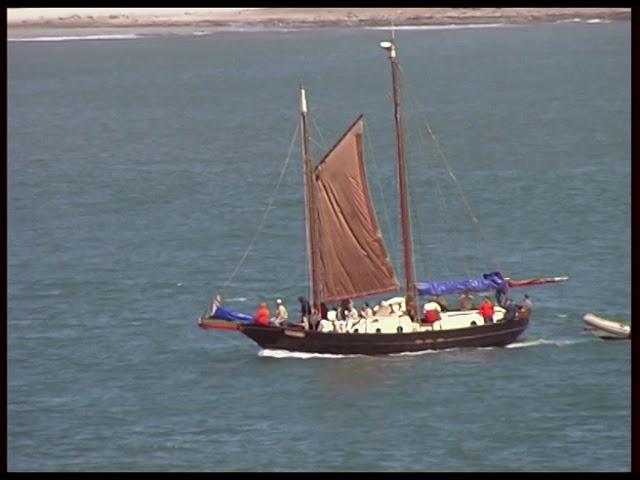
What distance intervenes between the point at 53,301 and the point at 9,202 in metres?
26.8

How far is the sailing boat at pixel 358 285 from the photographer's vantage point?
232 feet

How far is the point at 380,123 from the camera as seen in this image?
138000mm

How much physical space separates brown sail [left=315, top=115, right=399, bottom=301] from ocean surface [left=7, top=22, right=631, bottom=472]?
293 cm

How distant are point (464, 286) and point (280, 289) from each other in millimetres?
10255

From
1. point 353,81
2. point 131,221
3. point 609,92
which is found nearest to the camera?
point 131,221

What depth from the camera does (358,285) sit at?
238 ft

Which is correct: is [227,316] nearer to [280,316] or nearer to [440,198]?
[280,316]

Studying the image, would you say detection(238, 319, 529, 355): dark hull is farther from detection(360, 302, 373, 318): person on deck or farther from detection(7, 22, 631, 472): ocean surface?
detection(360, 302, 373, 318): person on deck

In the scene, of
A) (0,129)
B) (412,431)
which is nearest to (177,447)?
(412,431)

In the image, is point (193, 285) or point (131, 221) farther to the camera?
point (131, 221)

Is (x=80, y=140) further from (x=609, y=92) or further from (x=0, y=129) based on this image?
(x=0, y=129)

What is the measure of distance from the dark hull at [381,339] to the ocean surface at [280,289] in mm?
393

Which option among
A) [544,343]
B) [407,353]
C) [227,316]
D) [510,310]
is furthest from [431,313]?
[227,316]

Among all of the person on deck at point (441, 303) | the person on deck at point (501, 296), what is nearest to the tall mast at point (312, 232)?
the person on deck at point (441, 303)
